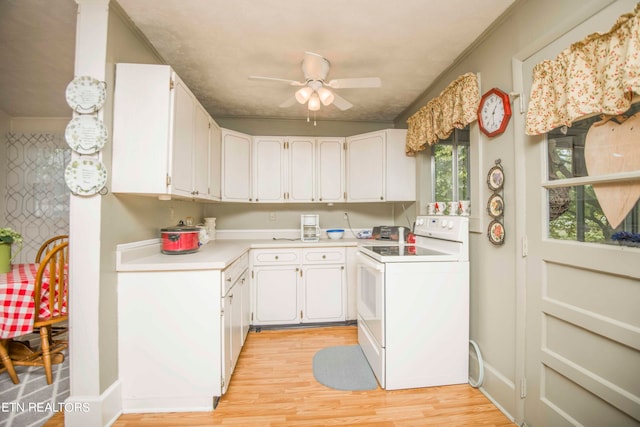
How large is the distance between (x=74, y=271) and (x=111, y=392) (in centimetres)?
76

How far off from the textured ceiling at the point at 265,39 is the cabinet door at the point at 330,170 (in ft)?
2.14

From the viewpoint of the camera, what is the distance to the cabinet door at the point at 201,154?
2114 mm

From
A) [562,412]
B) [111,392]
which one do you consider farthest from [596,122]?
[111,392]

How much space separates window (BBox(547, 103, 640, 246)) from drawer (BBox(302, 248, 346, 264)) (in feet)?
6.03

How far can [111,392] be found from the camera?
5.11 feet

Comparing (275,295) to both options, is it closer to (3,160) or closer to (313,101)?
(313,101)

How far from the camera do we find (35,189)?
350cm

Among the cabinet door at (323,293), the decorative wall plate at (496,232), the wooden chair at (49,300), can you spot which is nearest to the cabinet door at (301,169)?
the cabinet door at (323,293)

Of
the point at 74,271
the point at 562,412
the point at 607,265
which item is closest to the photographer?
the point at 607,265

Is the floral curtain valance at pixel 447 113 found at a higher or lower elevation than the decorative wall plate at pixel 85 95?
higher

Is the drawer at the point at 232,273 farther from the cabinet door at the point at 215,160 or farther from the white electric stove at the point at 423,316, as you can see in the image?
the white electric stove at the point at 423,316

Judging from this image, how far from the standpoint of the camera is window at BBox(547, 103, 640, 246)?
3.57 feet

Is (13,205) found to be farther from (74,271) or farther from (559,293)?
(559,293)

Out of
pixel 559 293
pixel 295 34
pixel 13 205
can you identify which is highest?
pixel 295 34
